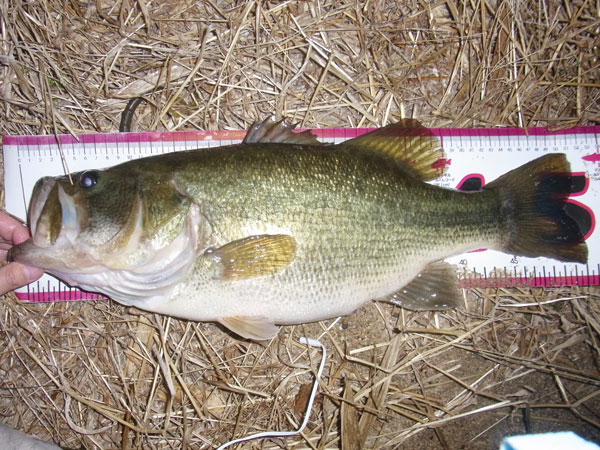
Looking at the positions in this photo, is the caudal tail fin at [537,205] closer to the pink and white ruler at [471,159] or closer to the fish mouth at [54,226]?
the pink and white ruler at [471,159]

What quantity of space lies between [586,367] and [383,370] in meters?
1.31

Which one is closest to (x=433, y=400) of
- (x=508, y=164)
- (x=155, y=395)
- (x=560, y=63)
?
(x=508, y=164)

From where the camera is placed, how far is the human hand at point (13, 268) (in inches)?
81.4

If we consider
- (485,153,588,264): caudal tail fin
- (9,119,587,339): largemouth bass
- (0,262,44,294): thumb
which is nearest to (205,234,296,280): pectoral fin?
(9,119,587,339): largemouth bass

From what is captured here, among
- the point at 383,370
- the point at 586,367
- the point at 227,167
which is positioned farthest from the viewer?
the point at 586,367

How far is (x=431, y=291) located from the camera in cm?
216

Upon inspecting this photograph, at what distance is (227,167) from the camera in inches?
72.2

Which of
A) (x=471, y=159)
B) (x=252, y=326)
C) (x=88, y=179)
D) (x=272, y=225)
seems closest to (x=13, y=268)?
(x=88, y=179)

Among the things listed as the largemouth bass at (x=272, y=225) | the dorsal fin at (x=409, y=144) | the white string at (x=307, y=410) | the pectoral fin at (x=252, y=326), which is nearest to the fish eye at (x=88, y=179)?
the largemouth bass at (x=272, y=225)

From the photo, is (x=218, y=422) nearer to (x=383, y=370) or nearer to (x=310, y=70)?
(x=383, y=370)

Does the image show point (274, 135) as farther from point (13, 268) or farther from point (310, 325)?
point (13, 268)

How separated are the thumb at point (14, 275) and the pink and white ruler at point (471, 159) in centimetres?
20

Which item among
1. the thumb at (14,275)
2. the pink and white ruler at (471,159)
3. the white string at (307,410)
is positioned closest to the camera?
the thumb at (14,275)

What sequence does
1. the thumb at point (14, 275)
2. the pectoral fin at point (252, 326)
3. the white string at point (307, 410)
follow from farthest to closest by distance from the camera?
1. the white string at point (307, 410)
2. the thumb at point (14, 275)
3. the pectoral fin at point (252, 326)
